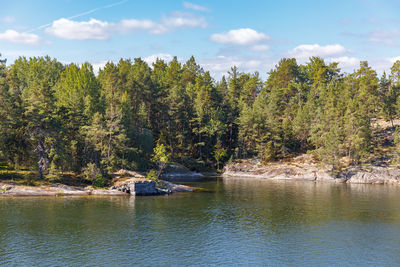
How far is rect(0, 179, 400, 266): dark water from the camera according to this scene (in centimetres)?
4053

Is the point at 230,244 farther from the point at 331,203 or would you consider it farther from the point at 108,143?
the point at 108,143

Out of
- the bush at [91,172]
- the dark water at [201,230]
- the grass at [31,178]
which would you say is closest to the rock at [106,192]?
the dark water at [201,230]

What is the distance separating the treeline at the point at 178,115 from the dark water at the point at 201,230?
15531 mm

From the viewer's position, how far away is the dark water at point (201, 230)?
40531 mm

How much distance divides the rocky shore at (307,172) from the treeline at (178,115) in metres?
4.07

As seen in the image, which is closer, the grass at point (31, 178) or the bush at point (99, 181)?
the grass at point (31, 178)

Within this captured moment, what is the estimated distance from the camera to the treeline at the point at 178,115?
78.2 m

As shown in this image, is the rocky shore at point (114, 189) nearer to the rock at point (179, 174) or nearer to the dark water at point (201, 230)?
the dark water at point (201, 230)

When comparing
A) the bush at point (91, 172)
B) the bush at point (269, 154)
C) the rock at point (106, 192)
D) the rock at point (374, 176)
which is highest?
the bush at point (269, 154)

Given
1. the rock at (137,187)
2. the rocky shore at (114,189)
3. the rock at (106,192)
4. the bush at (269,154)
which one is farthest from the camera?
the bush at (269,154)

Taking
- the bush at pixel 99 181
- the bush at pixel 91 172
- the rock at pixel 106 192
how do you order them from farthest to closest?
the bush at pixel 99 181 < the bush at pixel 91 172 < the rock at pixel 106 192

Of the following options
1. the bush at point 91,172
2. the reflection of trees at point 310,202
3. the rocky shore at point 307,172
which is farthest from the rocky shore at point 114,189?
the rocky shore at point 307,172

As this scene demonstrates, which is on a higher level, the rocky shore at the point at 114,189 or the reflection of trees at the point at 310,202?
the rocky shore at the point at 114,189

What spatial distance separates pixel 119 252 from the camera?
1644 inches
